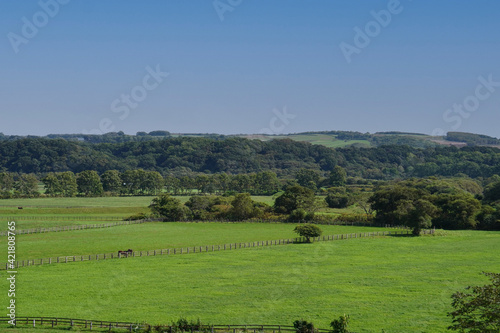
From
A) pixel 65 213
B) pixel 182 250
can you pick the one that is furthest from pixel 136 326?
pixel 65 213

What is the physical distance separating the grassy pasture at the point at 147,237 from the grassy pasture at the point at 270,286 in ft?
29.9

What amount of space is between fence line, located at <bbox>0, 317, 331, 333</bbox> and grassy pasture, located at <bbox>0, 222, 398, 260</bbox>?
84.0ft

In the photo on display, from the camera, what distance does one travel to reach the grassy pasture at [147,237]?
224 ft

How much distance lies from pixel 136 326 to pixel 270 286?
15.0 metres

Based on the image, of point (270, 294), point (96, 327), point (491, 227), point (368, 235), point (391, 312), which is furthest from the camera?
point (491, 227)

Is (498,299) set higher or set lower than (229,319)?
higher

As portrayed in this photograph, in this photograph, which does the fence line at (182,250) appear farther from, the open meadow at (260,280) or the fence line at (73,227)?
the fence line at (73,227)

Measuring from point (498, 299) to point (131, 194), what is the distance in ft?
482

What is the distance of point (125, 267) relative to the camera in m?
56.3

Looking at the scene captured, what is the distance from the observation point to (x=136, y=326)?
3581 centimetres

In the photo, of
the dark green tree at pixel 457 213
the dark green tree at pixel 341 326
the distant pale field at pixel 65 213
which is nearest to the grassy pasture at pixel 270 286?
the dark green tree at pixel 341 326

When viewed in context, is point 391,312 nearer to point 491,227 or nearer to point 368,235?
point 368,235

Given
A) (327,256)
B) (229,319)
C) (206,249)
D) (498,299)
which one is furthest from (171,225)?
(498,299)

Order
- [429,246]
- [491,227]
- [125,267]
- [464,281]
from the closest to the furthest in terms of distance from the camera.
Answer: [464,281] → [125,267] → [429,246] → [491,227]
